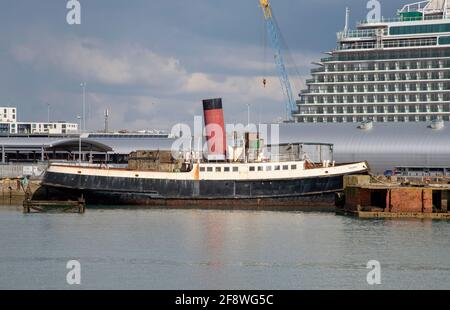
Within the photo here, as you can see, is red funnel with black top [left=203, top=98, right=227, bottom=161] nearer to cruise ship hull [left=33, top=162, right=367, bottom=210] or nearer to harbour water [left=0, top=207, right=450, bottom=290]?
cruise ship hull [left=33, top=162, right=367, bottom=210]

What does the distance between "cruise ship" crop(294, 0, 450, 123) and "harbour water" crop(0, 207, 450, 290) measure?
116ft

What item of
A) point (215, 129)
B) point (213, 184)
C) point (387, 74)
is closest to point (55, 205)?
point (213, 184)

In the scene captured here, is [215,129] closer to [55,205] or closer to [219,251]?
[55,205]

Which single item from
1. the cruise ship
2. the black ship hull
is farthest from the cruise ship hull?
the cruise ship

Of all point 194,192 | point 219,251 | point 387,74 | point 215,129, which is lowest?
point 219,251

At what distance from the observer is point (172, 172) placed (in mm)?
75438

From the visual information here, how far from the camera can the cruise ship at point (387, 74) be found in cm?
9731

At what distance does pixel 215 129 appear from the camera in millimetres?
78125

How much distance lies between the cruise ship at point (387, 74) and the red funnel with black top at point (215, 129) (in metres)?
23.3

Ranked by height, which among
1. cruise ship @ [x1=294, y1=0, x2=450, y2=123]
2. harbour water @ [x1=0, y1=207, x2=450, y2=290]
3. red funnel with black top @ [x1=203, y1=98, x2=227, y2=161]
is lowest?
harbour water @ [x1=0, y1=207, x2=450, y2=290]

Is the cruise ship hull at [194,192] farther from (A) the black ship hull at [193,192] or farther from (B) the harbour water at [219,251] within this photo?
(B) the harbour water at [219,251]

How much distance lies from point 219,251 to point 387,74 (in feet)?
181

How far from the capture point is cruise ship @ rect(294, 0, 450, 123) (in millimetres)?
97312

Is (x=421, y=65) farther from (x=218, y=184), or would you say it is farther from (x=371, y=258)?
(x=371, y=258)
